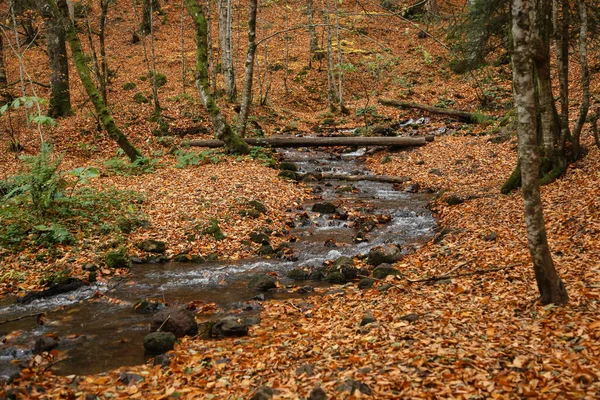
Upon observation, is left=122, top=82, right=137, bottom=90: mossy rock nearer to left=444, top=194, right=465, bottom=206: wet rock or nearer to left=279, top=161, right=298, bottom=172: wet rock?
left=279, top=161, right=298, bottom=172: wet rock

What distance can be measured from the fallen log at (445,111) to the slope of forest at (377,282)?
2.61ft

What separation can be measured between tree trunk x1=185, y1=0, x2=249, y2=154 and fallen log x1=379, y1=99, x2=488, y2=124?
10702mm

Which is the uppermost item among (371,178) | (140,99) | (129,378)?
(140,99)

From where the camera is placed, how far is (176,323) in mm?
6496

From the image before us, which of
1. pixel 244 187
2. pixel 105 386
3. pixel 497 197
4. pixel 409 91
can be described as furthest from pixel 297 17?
pixel 105 386

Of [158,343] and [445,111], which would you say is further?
[445,111]

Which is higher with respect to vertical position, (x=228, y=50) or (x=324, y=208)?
(x=228, y=50)

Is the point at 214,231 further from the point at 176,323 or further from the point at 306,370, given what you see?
the point at 306,370


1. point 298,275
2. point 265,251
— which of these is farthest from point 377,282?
point 265,251

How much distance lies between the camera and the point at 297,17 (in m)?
34.8

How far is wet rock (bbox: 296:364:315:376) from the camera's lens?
500cm

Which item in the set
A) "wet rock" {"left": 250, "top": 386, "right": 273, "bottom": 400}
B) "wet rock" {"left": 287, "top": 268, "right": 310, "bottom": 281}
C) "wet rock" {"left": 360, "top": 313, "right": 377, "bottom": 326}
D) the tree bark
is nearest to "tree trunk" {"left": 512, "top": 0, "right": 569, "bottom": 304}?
"wet rock" {"left": 360, "top": 313, "right": 377, "bottom": 326}

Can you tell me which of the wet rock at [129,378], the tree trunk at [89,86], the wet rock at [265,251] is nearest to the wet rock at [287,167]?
the tree trunk at [89,86]

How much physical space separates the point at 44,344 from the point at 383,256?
5.90 meters
